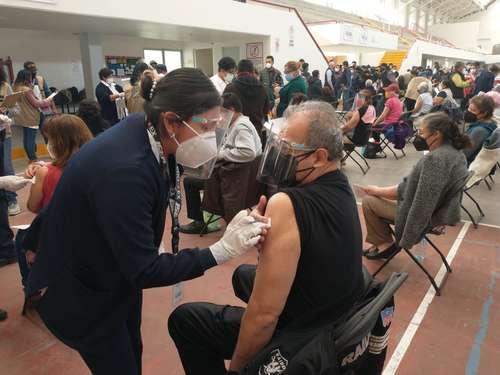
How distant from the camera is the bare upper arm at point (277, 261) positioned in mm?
1167

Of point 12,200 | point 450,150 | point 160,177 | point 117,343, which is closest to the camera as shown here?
point 160,177

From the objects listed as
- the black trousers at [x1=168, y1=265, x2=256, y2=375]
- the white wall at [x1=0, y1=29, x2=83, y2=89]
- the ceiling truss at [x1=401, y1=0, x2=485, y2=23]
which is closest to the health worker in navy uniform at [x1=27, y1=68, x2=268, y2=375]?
the black trousers at [x1=168, y1=265, x2=256, y2=375]

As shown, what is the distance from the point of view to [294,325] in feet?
4.08

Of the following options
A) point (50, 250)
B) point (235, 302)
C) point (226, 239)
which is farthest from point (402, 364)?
point (50, 250)

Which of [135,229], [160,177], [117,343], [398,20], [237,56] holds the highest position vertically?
[398,20]

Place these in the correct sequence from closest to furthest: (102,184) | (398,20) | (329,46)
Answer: (102,184) < (329,46) < (398,20)

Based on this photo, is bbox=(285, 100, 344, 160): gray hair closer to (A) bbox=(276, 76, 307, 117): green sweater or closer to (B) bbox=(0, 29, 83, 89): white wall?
(A) bbox=(276, 76, 307, 117): green sweater

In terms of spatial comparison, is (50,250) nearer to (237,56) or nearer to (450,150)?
(450,150)

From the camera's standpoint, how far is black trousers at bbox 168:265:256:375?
144 centimetres

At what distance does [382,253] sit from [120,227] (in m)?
2.46

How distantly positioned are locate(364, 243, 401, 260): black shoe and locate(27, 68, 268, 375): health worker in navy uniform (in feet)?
6.77

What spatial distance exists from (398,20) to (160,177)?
35.6m

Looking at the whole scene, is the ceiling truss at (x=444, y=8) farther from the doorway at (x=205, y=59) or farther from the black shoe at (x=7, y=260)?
the black shoe at (x=7, y=260)

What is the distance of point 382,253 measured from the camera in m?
3.05
